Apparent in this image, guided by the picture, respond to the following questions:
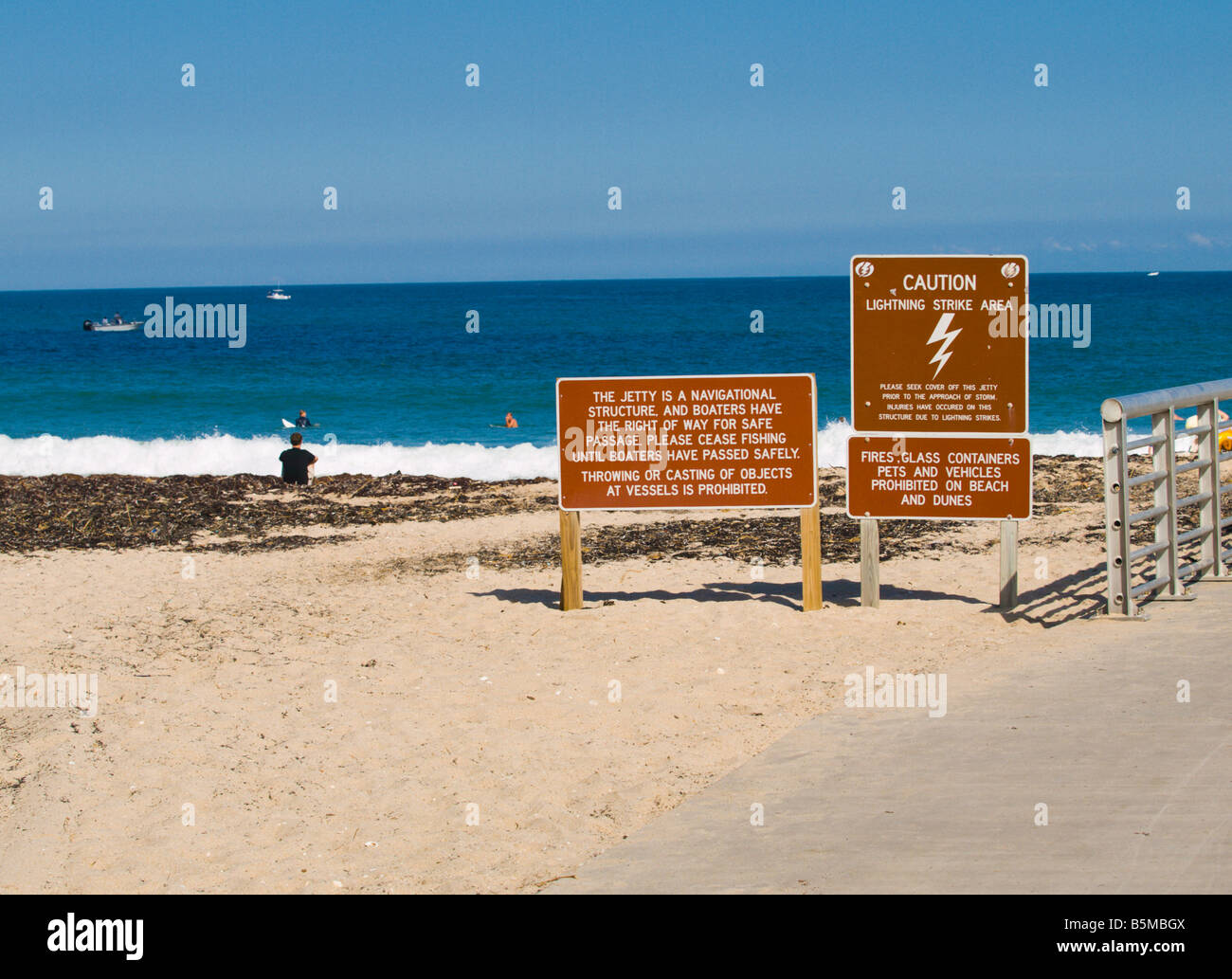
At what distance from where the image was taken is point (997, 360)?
8492 mm

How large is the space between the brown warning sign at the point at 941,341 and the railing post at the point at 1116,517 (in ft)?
2.31

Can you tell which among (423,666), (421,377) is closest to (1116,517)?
(423,666)

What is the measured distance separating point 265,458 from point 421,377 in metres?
23.8

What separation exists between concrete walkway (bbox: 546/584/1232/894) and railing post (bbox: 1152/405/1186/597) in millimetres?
1748

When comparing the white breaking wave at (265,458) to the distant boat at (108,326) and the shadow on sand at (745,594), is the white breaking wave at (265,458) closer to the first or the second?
the shadow on sand at (745,594)

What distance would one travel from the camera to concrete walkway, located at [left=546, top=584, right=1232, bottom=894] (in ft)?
14.3

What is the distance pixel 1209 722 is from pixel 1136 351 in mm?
49694

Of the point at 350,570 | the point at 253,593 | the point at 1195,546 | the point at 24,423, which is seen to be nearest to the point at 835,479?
the point at 1195,546

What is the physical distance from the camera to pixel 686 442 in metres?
9.02

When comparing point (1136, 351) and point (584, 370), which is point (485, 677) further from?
point (1136, 351)

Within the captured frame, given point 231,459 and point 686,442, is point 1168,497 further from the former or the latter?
point 231,459

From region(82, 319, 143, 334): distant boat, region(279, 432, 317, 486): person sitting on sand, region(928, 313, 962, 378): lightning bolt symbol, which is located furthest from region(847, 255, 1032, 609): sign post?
region(82, 319, 143, 334): distant boat

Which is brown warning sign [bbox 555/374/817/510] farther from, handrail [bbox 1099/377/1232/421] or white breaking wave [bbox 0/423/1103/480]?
white breaking wave [bbox 0/423/1103/480]

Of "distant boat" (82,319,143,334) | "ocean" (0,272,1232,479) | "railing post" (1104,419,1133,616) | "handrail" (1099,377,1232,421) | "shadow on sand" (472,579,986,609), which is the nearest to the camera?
"handrail" (1099,377,1232,421)
